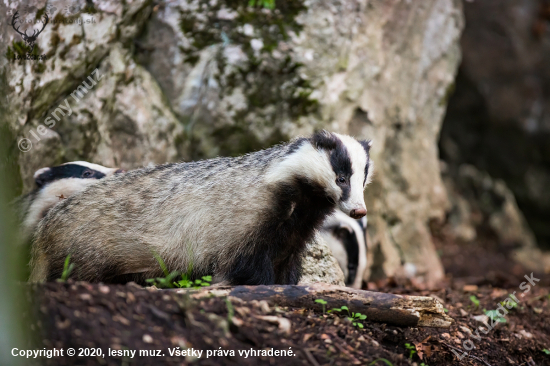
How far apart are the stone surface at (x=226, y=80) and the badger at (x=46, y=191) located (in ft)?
0.38

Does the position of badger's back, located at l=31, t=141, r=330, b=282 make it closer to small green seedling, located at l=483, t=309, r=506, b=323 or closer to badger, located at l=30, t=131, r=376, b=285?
badger, located at l=30, t=131, r=376, b=285

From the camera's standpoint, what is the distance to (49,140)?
4617 mm

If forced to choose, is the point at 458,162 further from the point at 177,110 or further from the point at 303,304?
the point at 303,304

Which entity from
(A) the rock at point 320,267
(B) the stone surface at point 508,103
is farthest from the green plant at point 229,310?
(B) the stone surface at point 508,103

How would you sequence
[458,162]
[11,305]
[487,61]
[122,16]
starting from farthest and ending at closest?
[458,162] → [487,61] → [122,16] → [11,305]

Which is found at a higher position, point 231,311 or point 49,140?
point 49,140

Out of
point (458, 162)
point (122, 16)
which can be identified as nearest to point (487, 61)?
point (458, 162)

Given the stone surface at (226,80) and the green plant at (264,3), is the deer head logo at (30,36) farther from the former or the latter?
the green plant at (264,3)

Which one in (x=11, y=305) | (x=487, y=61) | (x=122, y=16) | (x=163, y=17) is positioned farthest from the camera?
(x=487, y=61)

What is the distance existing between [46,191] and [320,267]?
236cm

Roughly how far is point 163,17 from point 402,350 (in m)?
4.03

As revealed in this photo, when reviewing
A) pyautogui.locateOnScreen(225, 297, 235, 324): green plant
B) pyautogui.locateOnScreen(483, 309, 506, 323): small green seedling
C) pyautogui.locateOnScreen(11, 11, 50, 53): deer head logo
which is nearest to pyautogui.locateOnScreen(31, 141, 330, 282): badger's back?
pyautogui.locateOnScreen(225, 297, 235, 324): green plant

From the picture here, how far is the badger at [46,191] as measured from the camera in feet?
14.5

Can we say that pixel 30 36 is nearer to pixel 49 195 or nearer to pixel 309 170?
pixel 49 195
